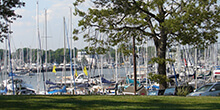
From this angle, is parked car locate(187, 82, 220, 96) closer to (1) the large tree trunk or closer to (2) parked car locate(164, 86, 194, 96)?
(2) parked car locate(164, 86, 194, 96)

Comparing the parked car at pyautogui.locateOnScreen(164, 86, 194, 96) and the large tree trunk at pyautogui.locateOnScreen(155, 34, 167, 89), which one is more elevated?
the large tree trunk at pyautogui.locateOnScreen(155, 34, 167, 89)

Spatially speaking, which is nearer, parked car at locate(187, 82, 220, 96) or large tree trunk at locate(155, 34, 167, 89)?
parked car at locate(187, 82, 220, 96)

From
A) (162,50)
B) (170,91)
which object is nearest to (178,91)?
(170,91)

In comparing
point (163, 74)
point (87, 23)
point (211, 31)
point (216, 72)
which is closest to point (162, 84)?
point (163, 74)

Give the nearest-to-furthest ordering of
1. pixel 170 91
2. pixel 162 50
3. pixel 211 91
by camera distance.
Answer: pixel 211 91
pixel 170 91
pixel 162 50

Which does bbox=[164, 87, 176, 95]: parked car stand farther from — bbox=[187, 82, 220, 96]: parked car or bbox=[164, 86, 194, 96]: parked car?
bbox=[187, 82, 220, 96]: parked car

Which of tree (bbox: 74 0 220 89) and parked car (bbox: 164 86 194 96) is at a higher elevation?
tree (bbox: 74 0 220 89)

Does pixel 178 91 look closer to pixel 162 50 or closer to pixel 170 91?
pixel 170 91

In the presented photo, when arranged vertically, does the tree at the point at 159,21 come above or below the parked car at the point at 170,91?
above

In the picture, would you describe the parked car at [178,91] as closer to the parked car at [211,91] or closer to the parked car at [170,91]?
the parked car at [170,91]

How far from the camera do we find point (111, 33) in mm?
22984

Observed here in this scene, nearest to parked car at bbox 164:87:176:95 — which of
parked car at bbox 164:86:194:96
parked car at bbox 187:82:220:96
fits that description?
parked car at bbox 164:86:194:96

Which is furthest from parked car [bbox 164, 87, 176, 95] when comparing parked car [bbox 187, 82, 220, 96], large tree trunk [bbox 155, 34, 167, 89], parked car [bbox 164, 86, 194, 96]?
parked car [bbox 187, 82, 220, 96]

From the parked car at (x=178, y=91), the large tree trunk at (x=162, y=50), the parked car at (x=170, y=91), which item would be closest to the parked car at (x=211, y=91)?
the parked car at (x=178, y=91)
